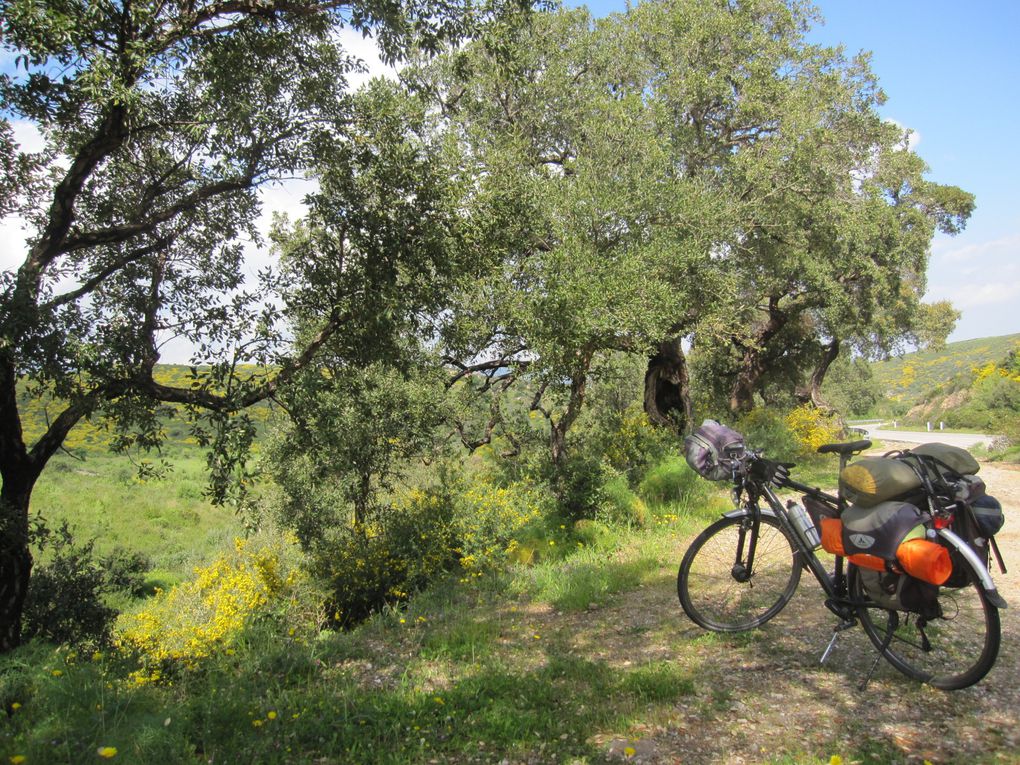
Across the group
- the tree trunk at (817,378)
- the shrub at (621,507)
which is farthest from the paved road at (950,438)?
the shrub at (621,507)

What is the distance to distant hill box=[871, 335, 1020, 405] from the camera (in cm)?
6221

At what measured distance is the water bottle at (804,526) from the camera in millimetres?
4191

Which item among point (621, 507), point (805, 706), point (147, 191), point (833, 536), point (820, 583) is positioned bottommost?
point (805, 706)

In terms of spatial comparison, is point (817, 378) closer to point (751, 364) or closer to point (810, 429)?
point (751, 364)

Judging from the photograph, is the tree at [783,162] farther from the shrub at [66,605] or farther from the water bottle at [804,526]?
the shrub at [66,605]

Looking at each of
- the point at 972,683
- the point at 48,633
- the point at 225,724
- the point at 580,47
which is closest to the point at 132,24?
the point at 225,724

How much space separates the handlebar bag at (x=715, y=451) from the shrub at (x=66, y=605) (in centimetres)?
656

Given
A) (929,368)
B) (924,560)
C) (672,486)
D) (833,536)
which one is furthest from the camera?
(929,368)

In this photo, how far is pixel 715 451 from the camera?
443cm

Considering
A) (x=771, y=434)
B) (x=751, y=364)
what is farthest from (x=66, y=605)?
(x=751, y=364)

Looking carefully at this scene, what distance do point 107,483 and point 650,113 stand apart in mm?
36711

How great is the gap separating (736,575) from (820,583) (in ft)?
1.90

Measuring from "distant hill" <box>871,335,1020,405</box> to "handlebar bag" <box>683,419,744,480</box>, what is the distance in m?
60.7

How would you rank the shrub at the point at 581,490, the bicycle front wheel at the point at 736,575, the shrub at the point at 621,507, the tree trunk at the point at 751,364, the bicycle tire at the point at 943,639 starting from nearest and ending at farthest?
the bicycle tire at the point at 943,639, the bicycle front wheel at the point at 736,575, the shrub at the point at 621,507, the shrub at the point at 581,490, the tree trunk at the point at 751,364
